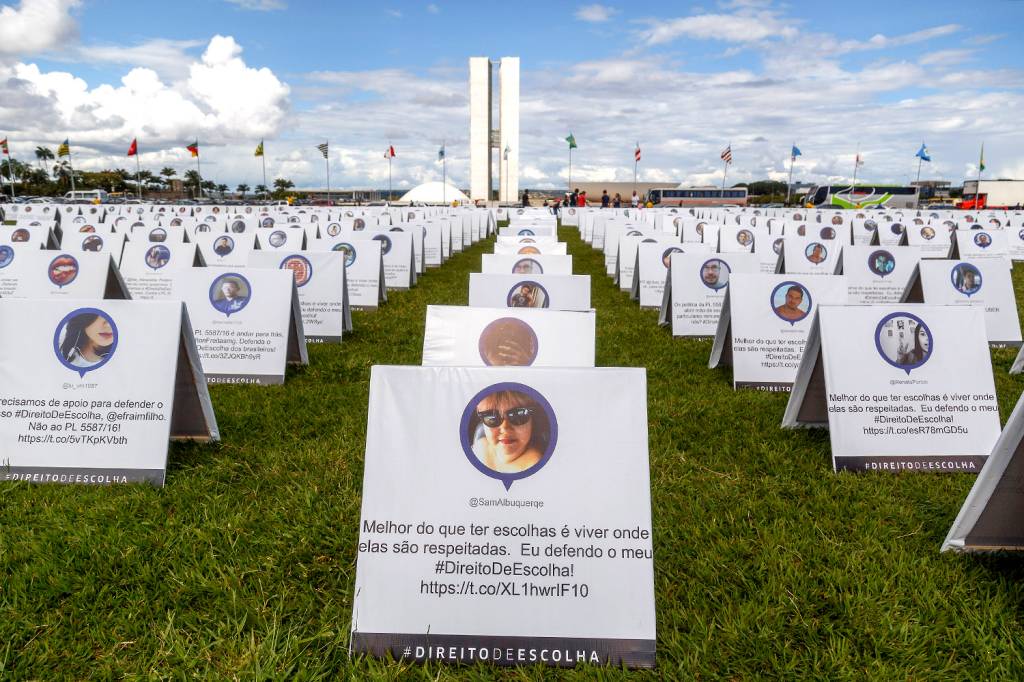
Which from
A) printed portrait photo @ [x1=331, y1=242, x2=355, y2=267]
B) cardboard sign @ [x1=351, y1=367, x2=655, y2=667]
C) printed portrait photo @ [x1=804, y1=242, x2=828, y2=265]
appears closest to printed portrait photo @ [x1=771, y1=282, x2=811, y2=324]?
cardboard sign @ [x1=351, y1=367, x2=655, y2=667]

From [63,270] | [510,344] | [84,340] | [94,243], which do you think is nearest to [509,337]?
[510,344]

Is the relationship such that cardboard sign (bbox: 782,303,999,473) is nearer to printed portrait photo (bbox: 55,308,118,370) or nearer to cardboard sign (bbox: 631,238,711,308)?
printed portrait photo (bbox: 55,308,118,370)

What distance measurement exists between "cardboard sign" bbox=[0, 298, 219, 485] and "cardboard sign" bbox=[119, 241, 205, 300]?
357cm

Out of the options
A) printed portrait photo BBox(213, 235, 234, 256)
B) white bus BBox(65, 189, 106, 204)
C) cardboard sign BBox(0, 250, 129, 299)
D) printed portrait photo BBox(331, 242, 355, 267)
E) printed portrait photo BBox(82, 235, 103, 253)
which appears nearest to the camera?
cardboard sign BBox(0, 250, 129, 299)

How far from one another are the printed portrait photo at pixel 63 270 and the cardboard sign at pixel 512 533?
5.66m

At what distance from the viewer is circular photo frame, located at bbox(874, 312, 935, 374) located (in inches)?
159

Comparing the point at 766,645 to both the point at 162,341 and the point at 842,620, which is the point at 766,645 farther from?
the point at 162,341

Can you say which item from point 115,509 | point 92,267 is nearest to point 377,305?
point 92,267

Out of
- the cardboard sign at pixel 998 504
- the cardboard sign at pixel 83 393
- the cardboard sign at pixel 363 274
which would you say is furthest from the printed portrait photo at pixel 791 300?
the cardboard sign at pixel 363 274

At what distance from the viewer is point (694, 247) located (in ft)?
31.5

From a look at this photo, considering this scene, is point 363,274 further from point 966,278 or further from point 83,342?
point 966,278

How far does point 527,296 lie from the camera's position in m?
5.45

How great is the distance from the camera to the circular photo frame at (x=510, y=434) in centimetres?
230

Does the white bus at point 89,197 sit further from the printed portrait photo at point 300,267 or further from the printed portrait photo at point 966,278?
the printed portrait photo at point 966,278
